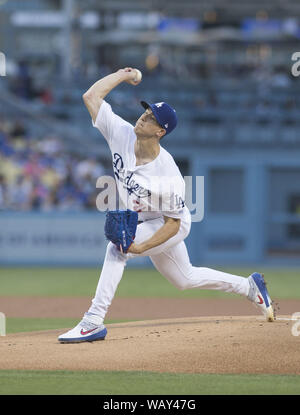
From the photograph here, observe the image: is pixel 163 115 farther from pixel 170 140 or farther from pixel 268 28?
pixel 268 28

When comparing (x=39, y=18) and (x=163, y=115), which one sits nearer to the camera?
(x=163, y=115)

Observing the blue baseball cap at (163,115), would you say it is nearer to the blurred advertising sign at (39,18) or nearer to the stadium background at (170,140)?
the stadium background at (170,140)

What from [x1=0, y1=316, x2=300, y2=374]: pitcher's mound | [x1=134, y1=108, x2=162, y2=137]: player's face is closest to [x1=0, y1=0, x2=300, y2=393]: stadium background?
[x1=0, y1=316, x2=300, y2=374]: pitcher's mound

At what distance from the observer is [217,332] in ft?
22.1

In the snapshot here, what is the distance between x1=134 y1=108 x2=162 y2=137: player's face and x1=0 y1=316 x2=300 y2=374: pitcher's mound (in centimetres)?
161

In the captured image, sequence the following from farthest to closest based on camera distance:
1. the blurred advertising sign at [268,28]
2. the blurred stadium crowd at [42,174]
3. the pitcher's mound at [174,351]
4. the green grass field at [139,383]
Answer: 1. the blurred advertising sign at [268,28]
2. the blurred stadium crowd at [42,174]
3. the pitcher's mound at [174,351]
4. the green grass field at [139,383]

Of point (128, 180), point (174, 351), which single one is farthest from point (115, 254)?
point (174, 351)

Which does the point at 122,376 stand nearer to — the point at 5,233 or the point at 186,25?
→ the point at 5,233

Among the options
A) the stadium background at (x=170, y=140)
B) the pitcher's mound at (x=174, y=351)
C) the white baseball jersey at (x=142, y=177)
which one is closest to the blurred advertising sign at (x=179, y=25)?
the stadium background at (x=170, y=140)

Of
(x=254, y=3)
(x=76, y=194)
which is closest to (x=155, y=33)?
(x=254, y=3)

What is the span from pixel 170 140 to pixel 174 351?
13218mm

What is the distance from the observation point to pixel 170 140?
19.2 meters

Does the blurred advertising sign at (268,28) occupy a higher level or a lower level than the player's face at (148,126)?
higher

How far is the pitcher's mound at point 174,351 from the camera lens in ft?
19.7
